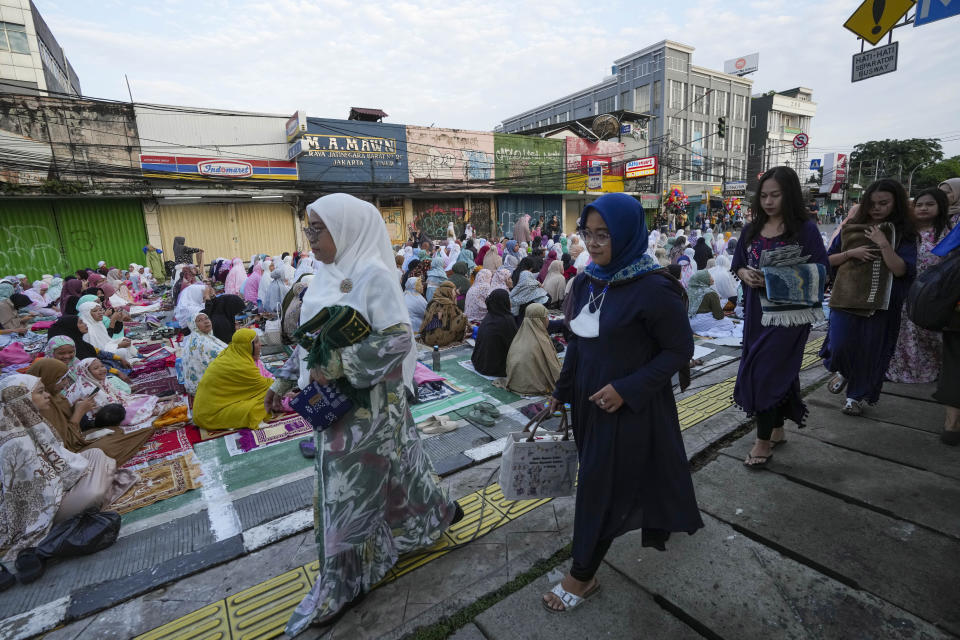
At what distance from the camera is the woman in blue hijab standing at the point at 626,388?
5.43 ft

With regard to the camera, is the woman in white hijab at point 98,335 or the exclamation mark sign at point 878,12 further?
the woman in white hijab at point 98,335

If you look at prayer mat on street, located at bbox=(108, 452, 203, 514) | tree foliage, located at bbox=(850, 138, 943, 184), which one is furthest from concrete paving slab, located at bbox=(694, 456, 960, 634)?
tree foliage, located at bbox=(850, 138, 943, 184)

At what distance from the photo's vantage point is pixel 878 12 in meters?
5.28

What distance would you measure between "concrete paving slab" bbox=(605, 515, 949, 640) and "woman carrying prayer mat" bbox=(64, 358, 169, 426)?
15.5 feet

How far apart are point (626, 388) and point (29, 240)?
62.3ft

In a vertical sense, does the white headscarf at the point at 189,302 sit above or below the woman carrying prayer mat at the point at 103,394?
above

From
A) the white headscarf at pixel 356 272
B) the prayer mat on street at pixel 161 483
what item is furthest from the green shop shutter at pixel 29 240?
the white headscarf at pixel 356 272

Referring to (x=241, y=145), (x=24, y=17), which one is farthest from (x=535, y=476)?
(x=24, y=17)

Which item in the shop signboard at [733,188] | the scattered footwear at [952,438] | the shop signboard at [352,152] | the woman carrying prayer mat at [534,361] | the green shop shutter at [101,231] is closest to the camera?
the scattered footwear at [952,438]

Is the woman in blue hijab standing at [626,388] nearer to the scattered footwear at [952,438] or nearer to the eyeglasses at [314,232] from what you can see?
the eyeglasses at [314,232]

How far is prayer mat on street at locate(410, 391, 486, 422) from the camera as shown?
4387 millimetres

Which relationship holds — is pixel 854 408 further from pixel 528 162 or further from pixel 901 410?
pixel 528 162

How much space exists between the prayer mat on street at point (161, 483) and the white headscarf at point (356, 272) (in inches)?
82.5

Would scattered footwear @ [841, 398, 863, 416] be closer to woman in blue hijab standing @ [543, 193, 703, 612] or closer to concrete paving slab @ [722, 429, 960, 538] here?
concrete paving slab @ [722, 429, 960, 538]
